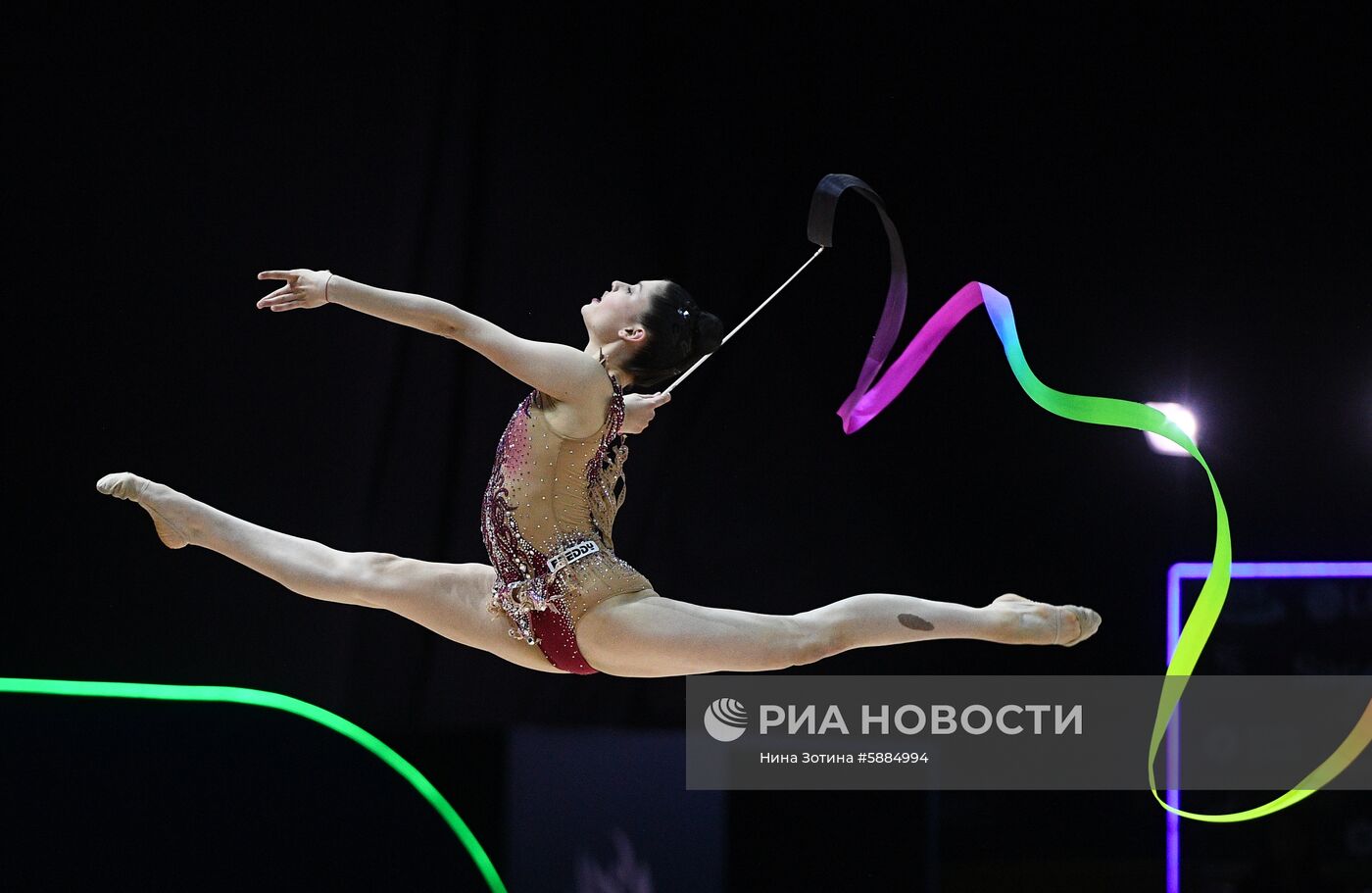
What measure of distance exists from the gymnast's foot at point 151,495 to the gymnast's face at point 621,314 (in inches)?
35.3

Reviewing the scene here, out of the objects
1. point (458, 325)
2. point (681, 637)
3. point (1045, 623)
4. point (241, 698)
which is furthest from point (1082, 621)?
point (241, 698)

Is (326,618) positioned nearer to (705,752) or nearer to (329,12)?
(705,752)

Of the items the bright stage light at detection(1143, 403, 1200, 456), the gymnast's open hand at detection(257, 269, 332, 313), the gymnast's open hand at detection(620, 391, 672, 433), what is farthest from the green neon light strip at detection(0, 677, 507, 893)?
the bright stage light at detection(1143, 403, 1200, 456)

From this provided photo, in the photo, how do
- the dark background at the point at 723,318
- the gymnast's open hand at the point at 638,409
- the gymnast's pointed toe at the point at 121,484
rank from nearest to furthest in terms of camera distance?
1. the gymnast's pointed toe at the point at 121,484
2. the gymnast's open hand at the point at 638,409
3. the dark background at the point at 723,318

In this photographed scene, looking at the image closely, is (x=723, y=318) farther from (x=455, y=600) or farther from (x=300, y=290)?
(x=300, y=290)

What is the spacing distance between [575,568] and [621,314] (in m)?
0.51

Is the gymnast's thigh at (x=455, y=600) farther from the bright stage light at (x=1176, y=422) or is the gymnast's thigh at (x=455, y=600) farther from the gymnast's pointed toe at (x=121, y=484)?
the bright stage light at (x=1176, y=422)

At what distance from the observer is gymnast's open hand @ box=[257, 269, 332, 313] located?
9.18ft

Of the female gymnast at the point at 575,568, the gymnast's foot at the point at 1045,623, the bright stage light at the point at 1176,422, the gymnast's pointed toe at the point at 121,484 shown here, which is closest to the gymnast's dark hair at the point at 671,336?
the female gymnast at the point at 575,568

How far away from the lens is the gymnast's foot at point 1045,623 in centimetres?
302

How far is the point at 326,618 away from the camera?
12.7 ft

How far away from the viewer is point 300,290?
2.82m

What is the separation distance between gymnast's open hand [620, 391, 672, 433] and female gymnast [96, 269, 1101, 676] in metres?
0.16

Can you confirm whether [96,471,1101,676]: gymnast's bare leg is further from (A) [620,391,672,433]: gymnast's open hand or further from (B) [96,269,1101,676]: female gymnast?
(A) [620,391,672,433]: gymnast's open hand
